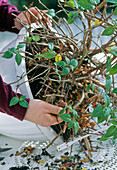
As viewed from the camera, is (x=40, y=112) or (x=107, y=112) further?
(x=40, y=112)

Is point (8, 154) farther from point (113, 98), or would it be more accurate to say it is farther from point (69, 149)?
point (113, 98)

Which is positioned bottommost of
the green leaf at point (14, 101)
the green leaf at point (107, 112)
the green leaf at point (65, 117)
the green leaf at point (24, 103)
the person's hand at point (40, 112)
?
the person's hand at point (40, 112)

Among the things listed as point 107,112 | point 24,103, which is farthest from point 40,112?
point 107,112

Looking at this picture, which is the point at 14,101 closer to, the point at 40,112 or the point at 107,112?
the point at 40,112

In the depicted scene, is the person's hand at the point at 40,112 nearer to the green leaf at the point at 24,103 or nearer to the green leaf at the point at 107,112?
the green leaf at the point at 24,103

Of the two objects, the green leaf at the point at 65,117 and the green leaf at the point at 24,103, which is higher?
the green leaf at the point at 24,103

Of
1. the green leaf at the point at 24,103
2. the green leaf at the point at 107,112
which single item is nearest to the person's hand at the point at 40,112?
the green leaf at the point at 24,103

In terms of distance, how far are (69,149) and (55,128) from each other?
0.08m

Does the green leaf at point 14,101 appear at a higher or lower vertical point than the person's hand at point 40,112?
higher

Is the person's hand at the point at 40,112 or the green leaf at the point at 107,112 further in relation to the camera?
the person's hand at the point at 40,112

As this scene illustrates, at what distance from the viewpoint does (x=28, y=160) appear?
61cm

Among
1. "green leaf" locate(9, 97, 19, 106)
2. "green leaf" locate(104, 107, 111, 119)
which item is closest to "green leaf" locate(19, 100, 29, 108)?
"green leaf" locate(9, 97, 19, 106)

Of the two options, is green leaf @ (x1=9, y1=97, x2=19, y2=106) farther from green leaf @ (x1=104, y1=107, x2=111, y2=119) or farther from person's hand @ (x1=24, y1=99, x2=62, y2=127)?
green leaf @ (x1=104, y1=107, x2=111, y2=119)

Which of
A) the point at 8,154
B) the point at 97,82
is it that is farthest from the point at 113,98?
the point at 8,154
